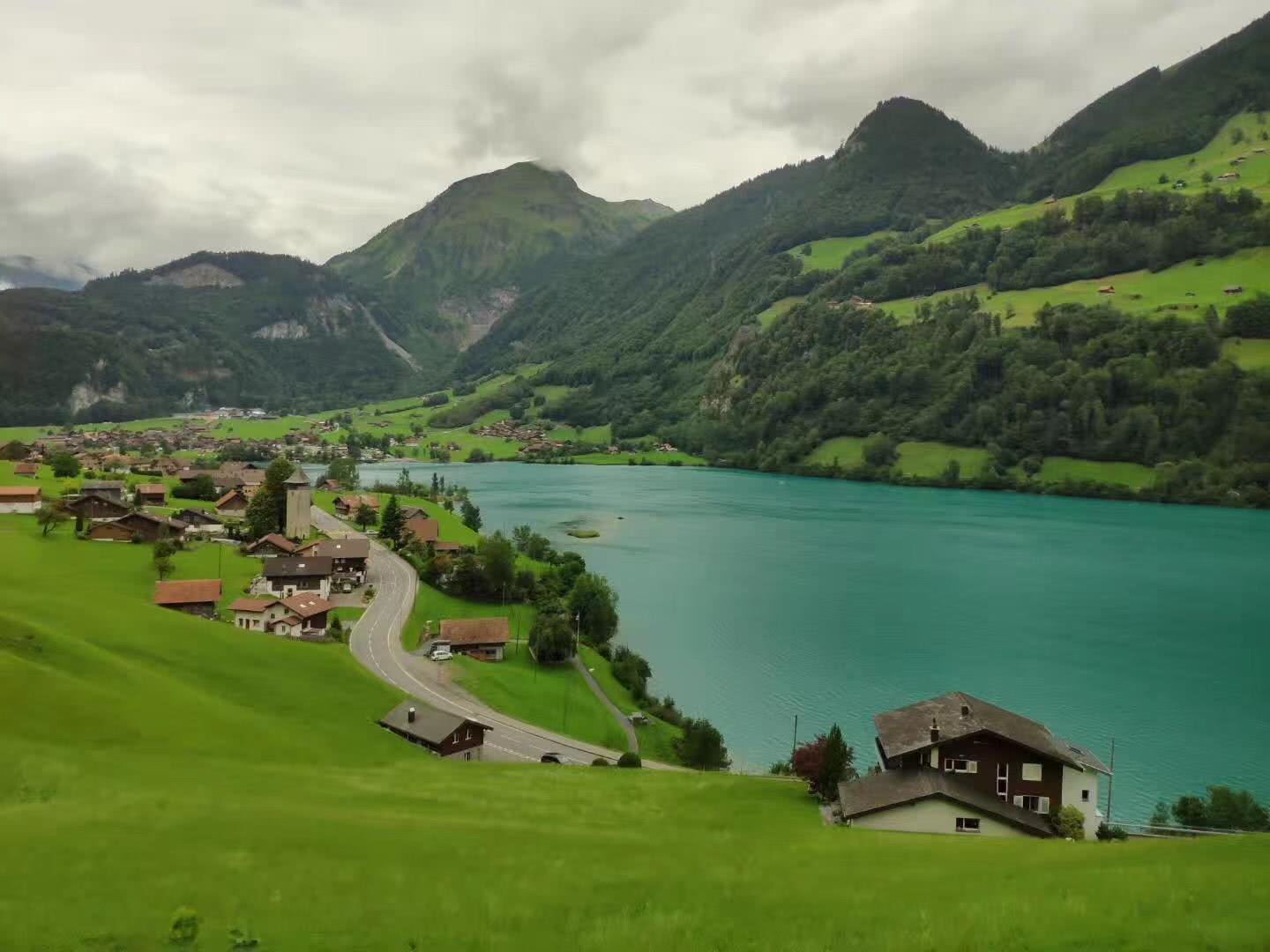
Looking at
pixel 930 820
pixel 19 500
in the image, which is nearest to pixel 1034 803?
pixel 930 820

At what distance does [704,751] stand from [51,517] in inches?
2164

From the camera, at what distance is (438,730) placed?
35.8 meters

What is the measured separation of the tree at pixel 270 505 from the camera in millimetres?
75812

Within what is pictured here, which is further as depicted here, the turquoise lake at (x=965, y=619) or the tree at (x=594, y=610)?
the tree at (x=594, y=610)

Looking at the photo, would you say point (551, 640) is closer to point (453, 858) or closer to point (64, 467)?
point (453, 858)

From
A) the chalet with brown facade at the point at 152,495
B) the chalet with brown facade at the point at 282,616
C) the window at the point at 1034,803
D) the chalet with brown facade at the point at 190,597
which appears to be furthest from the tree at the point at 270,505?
the window at the point at 1034,803

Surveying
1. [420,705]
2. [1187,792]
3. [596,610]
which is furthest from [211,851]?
[596,610]

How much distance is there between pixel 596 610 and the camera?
63.4 meters

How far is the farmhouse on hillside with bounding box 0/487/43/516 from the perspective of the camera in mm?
69062

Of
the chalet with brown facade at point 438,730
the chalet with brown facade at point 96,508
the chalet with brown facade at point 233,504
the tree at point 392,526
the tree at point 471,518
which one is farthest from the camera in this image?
the tree at point 471,518

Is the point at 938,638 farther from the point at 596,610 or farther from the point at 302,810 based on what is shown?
the point at 302,810

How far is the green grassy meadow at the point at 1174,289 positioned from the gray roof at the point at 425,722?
168977 millimetres

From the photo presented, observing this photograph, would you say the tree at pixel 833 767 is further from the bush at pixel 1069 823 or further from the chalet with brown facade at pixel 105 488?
the chalet with brown facade at pixel 105 488

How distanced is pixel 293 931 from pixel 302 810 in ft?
25.2
